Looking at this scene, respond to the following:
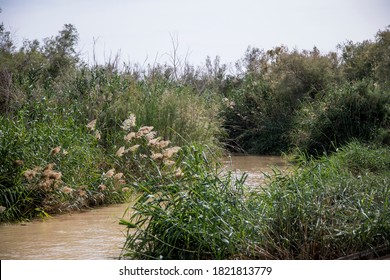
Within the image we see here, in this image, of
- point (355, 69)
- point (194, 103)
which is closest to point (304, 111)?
point (355, 69)

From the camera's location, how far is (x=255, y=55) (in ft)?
71.2

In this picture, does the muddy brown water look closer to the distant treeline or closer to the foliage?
the foliage

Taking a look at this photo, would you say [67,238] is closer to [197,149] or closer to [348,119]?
[197,149]

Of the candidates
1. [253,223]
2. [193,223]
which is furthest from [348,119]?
[193,223]

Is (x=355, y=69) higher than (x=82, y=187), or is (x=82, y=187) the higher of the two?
(x=355, y=69)

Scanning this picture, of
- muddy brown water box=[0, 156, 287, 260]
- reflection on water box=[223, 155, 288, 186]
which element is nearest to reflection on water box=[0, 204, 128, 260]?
muddy brown water box=[0, 156, 287, 260]

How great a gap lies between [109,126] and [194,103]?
168 centimetres

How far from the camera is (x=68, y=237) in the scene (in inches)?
258

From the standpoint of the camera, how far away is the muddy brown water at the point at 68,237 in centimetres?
578

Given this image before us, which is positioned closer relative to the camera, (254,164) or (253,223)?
(253,223)

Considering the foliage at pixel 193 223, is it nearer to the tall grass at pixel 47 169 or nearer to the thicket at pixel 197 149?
the thicket at pixel 197 149

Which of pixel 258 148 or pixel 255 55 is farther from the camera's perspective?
pixel 255 55
